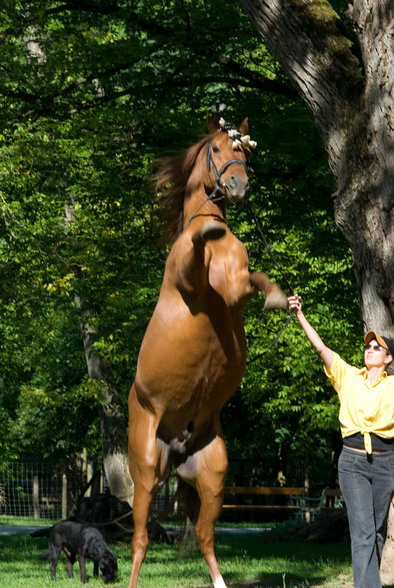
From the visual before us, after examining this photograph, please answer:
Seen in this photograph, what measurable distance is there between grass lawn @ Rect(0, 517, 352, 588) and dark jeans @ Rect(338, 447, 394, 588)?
76.5 inches

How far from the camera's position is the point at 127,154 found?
13516 mm

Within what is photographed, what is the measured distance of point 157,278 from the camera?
1561cm

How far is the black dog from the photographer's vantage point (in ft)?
33.9

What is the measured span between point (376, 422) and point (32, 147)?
408 inches

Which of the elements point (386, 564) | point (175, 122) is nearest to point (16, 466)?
point (175, 122)

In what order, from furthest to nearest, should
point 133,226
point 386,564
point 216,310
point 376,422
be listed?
1. point 133,226
2. point 386,564
3. point 216,310
4. point 376,422

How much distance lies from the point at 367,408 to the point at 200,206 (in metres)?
1.85

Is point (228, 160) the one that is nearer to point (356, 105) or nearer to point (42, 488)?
point (356, 105)

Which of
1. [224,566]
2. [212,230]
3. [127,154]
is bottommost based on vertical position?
[224,566]

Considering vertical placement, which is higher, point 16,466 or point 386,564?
point 16,466

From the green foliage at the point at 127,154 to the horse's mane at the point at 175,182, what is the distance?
2.91 meters

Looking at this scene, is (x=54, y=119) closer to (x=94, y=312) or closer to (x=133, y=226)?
(x=133, y=226)

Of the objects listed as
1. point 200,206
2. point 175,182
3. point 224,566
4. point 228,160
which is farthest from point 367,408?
point 224,566

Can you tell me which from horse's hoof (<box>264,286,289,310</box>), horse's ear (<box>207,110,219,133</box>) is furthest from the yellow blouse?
horse's ear (<box>207,110,219,133</box>)
